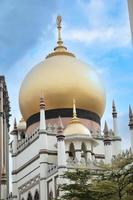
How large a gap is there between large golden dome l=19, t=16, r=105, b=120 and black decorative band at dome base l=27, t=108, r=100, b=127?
0.69 feet

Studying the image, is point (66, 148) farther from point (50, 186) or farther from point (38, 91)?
point (38, 91)

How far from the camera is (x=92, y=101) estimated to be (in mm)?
34531

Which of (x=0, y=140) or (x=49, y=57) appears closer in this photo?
(x=49, y=57)

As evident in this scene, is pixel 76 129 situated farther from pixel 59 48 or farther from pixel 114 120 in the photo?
pixel 59 48

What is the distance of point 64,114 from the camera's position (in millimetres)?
33781

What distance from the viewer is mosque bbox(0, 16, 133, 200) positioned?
30.3m

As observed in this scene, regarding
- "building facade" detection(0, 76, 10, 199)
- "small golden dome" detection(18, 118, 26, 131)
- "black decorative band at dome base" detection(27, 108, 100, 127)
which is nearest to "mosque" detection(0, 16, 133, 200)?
"black decorative band at dome base" detection(27, 108, 100, 127)

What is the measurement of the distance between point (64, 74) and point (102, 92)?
3.12 m

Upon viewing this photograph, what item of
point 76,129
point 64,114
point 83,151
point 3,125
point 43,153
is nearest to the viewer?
point 43,153

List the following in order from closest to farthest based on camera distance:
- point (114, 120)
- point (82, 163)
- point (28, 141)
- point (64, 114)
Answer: point (82, 163)
point (28, 141)
point (64, 114)
point (114, 120)

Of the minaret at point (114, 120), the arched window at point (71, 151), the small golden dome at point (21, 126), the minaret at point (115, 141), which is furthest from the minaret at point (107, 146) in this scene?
the small golden dome at point (21, 126)

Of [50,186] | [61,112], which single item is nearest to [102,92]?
[61,112]

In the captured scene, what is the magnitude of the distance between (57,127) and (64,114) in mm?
2141

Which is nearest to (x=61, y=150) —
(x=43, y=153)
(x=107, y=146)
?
(x=43, y=153)
